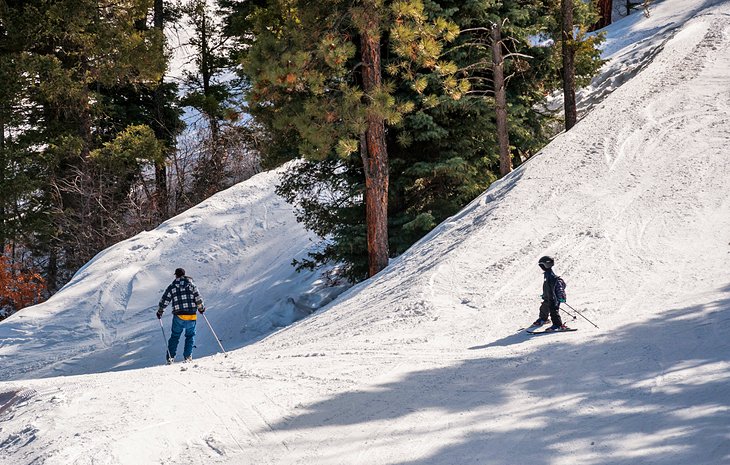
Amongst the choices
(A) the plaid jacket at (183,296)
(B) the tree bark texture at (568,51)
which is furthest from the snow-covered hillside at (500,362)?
(B) the tree bark texture at (568,51)

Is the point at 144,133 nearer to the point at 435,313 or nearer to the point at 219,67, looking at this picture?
the point at 219,67

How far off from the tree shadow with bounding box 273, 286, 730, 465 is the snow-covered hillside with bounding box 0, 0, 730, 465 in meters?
0.02

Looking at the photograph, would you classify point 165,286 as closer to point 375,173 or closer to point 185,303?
point 375,173

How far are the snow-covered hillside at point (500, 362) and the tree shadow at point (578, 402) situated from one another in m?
0.02

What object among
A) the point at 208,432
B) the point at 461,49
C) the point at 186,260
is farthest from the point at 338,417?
the point at 186,260

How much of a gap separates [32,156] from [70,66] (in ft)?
11.6

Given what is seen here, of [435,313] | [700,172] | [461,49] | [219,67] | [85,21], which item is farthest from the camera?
[219,67]

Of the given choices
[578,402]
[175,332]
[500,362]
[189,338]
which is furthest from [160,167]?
[578,402]

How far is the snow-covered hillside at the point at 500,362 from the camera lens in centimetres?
631

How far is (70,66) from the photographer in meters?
25.8

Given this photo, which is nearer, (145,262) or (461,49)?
(461,49)

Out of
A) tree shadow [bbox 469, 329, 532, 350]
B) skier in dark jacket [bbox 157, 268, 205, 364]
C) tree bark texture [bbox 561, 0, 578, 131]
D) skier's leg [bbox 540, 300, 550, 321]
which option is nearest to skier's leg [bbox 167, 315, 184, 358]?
skier in dark jacket [bbox 157, 268, 205, 364]

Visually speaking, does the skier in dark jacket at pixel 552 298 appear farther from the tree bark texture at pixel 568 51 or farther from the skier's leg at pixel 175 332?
the tree bark texture at pixel 568 51

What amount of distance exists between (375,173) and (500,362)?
844 cm
